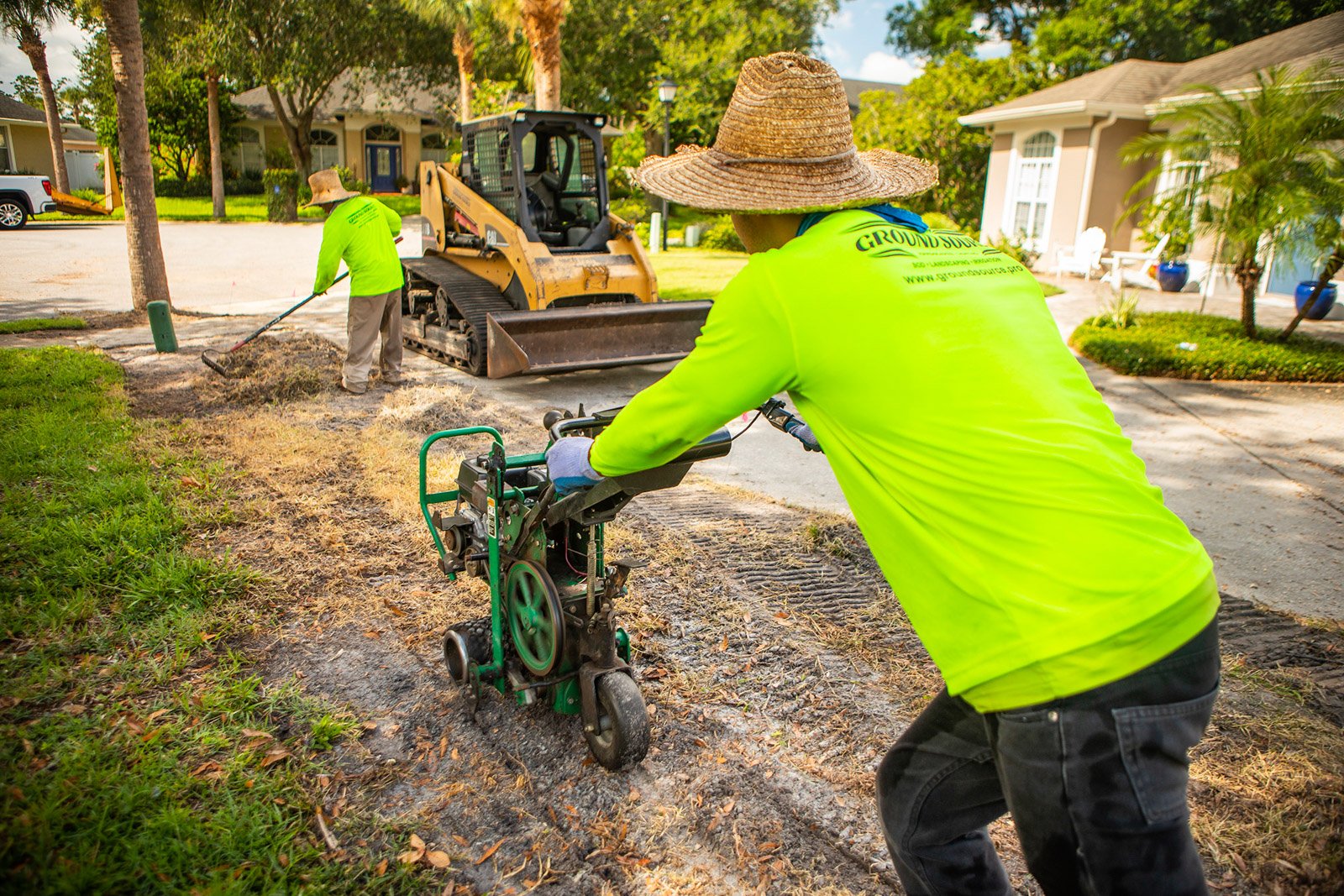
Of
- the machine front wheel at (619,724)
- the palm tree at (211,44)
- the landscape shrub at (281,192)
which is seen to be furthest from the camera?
the landscape shrub at (281,192)

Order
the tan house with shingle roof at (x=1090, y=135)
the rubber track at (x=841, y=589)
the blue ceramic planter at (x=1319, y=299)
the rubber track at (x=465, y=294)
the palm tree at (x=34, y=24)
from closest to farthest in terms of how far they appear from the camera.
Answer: the rubber track at (x=841, y=589)
the rubber track at (x=465, y=294)
the palm tree at (x=34, y=24)
the blue ceramic planter at (x=1319, y=299)
the tan house with shingle roof at (x=1090, y=135)

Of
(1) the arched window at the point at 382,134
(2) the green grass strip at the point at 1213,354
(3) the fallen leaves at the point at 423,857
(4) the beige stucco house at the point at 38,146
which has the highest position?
(1) the arched window at the point at 382,134

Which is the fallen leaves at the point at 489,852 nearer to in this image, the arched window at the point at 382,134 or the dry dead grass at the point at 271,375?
the dry dead grass at the point at 271,375

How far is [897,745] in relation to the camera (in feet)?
6.72

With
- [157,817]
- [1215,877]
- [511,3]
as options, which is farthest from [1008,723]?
[511,3]

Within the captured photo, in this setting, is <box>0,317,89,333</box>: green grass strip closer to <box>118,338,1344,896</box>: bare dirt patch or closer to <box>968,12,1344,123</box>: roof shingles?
<box>118,338,1344,896</box>: bare dirt patch

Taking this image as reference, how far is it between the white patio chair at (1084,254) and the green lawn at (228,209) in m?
19.3

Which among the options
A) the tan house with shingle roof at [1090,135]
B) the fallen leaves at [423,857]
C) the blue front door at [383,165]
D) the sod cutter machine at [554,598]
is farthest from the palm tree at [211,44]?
the fallen leaves at [423,857]

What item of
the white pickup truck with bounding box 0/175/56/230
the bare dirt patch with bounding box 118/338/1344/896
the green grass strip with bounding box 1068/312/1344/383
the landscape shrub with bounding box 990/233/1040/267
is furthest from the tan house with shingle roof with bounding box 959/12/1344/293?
the white pickup truck with bounding box 0/175/56/230

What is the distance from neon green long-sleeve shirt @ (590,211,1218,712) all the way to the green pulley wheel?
1.30 metres

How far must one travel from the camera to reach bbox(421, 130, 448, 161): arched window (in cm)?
4356

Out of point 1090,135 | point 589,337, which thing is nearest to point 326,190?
point 589,337

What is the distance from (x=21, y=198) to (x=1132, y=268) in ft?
75.3

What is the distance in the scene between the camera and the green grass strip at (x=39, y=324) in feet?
36.3
